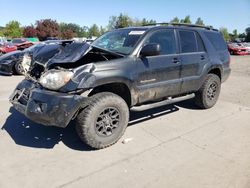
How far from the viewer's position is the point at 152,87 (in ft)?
14.5

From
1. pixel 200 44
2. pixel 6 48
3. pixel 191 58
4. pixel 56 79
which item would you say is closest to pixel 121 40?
pixel 191 58

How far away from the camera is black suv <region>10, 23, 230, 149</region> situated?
11.5ft

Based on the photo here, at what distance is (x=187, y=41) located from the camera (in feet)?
17.0

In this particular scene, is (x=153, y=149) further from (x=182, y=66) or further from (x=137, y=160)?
(x=182, y=66)

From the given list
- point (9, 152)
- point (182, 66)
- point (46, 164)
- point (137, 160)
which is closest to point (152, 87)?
A: point (182, 66)

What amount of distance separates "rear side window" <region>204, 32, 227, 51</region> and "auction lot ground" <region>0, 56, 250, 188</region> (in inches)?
66.2

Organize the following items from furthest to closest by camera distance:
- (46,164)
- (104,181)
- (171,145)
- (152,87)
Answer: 1. (152,87)
2. (171,145)
3. (46,164)
4. (104,181)

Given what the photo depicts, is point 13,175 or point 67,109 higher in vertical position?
point 67,109

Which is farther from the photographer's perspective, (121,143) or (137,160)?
(121,143)

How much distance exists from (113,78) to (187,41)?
2.17 metres

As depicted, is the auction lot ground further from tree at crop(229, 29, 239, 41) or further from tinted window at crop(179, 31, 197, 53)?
tree at crop(229, 29, 239, 41)

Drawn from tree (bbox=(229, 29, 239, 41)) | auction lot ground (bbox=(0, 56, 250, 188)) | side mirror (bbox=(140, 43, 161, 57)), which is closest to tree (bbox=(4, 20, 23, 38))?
auction lot ground (bbox=(0, 56, 250, 188))

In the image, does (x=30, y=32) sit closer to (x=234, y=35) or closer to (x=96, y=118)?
(x=96, y=118)

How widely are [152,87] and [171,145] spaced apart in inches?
41.2
